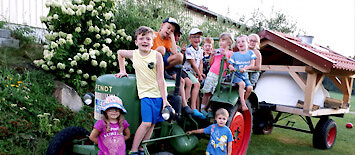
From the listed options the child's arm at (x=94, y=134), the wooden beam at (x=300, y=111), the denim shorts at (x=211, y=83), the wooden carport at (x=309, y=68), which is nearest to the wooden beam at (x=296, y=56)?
the wooden carport at (x=309, y=68)

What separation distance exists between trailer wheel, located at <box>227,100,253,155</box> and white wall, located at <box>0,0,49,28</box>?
17.4ft

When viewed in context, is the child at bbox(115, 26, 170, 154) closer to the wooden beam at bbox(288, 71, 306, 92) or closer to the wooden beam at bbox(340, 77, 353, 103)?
the wooden beam at bbox(288, 71, 306, 92)

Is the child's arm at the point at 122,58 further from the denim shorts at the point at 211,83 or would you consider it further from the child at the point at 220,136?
the denim shorts at the point at 211,83

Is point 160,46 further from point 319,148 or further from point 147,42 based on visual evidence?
point 319,148

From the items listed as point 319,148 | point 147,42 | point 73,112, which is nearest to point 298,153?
point 319,148

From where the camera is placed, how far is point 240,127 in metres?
4.32

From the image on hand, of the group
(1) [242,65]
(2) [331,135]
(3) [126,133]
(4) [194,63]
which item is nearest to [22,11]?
(4) [194,63]

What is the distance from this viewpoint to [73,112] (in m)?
4.88

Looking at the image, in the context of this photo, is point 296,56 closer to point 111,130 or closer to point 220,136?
point 220,136

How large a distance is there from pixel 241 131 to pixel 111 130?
2368 millimetres

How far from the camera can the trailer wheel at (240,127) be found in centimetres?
406

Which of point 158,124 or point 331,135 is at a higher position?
point 158,124

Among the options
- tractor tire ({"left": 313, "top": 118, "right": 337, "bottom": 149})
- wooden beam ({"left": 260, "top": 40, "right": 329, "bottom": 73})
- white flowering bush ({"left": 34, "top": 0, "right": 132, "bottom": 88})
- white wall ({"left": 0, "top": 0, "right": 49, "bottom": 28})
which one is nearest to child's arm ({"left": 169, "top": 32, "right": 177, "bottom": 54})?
white flowering bush ({"left": 34, "top": 0, "right": 132, "bottom": 88})

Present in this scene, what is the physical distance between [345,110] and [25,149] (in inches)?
241
